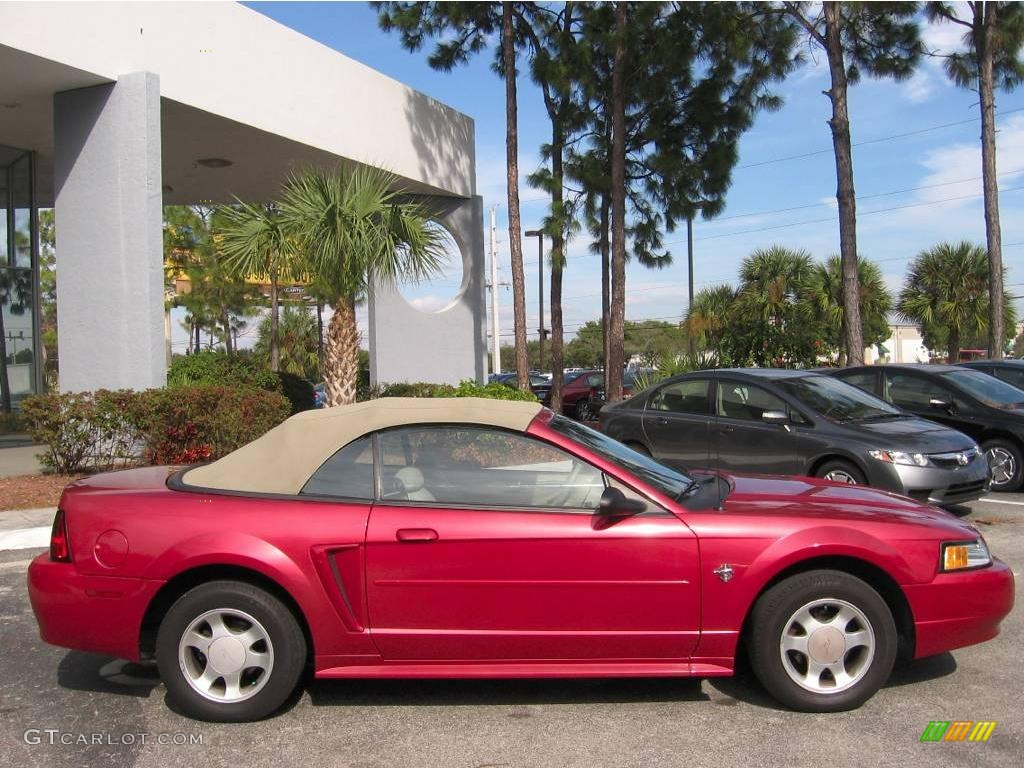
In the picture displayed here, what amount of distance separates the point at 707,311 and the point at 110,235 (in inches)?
731

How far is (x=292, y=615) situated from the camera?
3896 mm

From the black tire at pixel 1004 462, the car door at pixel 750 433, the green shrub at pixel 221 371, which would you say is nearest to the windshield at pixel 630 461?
the car door at pixel 750 433

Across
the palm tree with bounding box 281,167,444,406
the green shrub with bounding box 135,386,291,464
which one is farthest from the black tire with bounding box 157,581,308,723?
the palm tree with bounding box 281,167,444,406

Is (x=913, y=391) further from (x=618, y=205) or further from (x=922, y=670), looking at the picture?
(x=618, y=205)

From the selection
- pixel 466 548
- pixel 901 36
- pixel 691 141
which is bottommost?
pixel 466 548

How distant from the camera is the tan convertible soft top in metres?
4.14

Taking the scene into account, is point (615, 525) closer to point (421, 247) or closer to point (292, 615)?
point (292, 615)

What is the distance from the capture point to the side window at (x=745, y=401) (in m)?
8.92

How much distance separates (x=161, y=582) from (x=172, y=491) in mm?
439

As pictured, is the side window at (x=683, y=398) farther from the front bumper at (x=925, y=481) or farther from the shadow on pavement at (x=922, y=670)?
the shadow on pavement at (x=922, y=670)

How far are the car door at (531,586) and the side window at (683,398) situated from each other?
18.9ft

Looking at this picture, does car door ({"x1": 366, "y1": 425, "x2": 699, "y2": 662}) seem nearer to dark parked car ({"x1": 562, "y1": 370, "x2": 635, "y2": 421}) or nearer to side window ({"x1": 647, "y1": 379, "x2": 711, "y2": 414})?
side window ({"x1": 647, "y1": 379, "x2": 711, "y2": 414})


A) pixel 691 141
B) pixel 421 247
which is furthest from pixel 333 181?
pixel 691 141

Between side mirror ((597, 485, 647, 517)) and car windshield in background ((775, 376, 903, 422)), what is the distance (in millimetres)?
5217
